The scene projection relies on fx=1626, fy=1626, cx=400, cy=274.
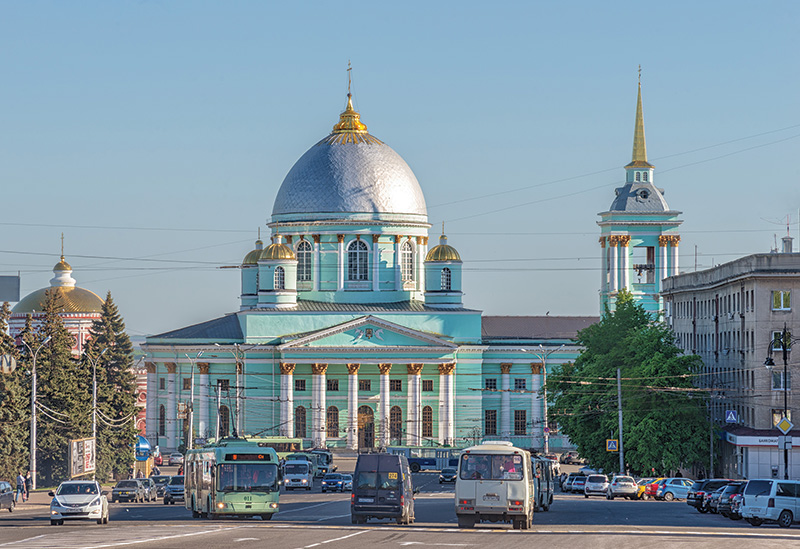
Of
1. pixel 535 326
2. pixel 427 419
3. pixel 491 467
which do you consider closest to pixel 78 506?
pixel 491 467

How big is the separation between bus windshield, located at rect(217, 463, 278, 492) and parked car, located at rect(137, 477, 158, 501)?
25.1m

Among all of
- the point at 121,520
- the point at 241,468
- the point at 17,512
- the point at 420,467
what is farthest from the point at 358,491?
the point at 420,467

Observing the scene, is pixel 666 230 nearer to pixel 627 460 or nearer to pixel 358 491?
pixel 627 460

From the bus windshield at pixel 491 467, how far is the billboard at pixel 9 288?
14.4 m

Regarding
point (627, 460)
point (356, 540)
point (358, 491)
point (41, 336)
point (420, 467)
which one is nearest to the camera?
point (356, 540)

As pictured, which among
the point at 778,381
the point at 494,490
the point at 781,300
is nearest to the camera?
the point at 494,490

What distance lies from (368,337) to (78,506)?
73.5 metres

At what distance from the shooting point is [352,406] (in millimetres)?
124000

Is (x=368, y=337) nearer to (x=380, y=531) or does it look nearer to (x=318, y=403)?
(x=318, y=403)

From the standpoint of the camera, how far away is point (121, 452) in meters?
99.6

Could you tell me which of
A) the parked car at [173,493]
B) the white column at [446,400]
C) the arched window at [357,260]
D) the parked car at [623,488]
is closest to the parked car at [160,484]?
the parked car at [173,493]

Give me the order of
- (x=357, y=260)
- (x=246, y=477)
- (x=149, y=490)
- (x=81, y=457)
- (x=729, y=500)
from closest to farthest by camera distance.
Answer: (x=246, y=477) < (x=729, y=500) < (x=149, y=490) < (x=81, y=457) < (x=357, y=260)

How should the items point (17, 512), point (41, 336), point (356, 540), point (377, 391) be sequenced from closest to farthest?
→ point (356, 540)
point (17, 512)
point (41, 336)
point (377, 391)

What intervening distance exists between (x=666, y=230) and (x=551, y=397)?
35.4 m
